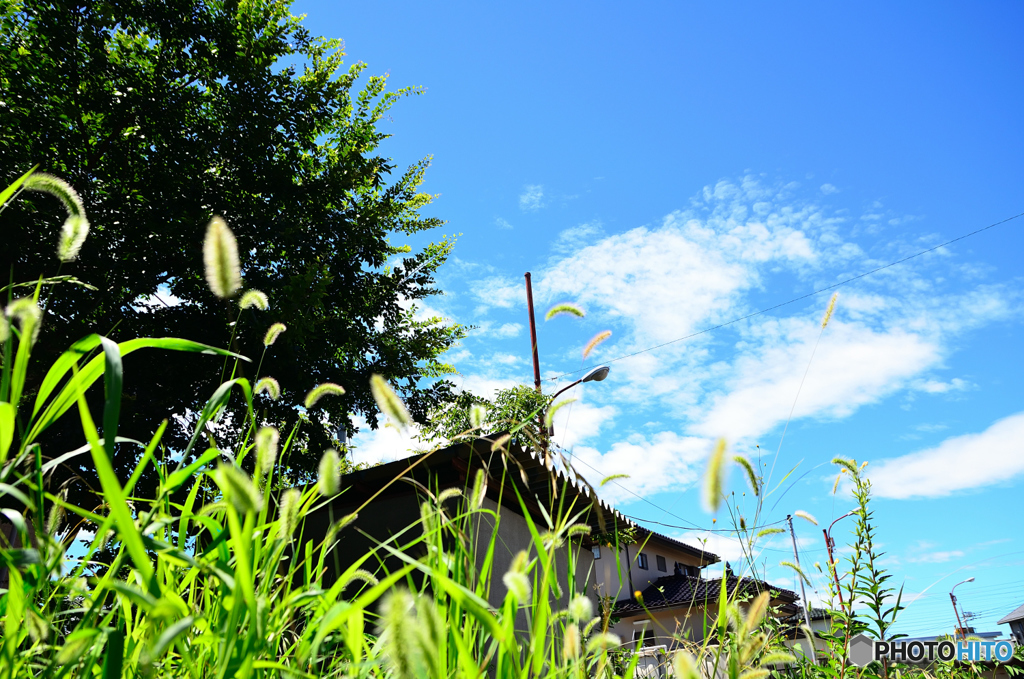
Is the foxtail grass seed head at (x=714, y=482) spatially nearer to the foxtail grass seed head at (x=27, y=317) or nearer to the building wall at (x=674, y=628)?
the building wall at (x=674, y=628)

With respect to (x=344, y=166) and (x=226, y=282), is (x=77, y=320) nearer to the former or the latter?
(x=344, y=166)

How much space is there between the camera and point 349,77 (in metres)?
10.1

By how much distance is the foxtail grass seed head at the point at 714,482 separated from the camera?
0.99m

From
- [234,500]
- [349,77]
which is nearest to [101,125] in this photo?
[349,77]

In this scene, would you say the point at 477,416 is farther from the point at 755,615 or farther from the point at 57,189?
the point at 57,189

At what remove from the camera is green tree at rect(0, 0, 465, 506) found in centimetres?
722

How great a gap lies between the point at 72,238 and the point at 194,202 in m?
8.02

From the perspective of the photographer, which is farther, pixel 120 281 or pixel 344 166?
pixel 344 166

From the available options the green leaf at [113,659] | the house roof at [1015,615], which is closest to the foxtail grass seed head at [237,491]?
the green leaf at [113,659]

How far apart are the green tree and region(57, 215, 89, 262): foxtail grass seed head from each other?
611 centimetres

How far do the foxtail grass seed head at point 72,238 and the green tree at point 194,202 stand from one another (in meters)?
6.11

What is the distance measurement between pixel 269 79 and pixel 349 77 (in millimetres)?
1615

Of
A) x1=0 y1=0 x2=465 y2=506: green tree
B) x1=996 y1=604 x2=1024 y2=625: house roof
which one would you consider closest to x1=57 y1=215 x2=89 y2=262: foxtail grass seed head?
x1=0 y1=0 x2=465 y2=506: green tree

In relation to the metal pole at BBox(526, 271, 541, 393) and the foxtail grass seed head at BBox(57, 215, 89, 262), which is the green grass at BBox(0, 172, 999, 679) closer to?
the foxtail grass seed head at BBox(57, 215, 89, 262)
